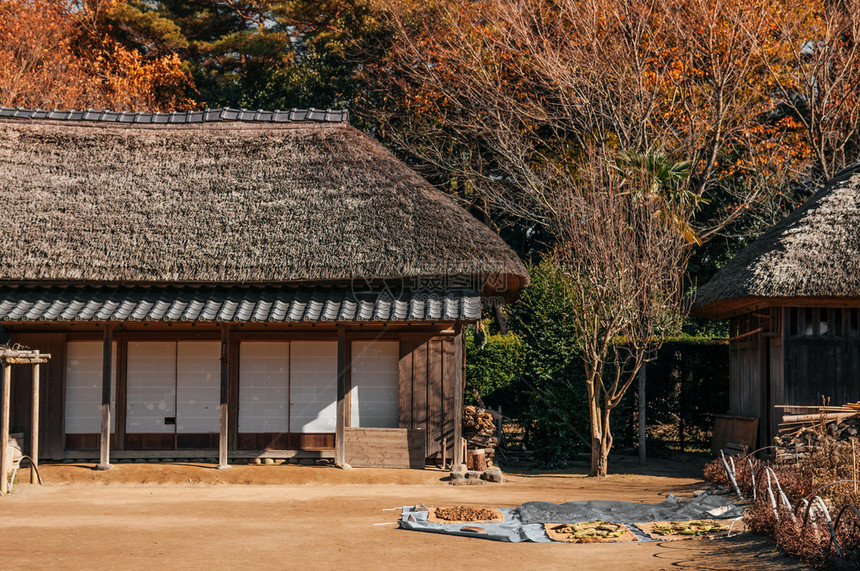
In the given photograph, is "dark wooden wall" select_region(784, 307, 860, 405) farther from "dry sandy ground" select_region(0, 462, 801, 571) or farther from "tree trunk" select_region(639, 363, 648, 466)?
"tree trunk" select_region(639, 363, 648, 466)

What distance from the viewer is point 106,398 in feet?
46.4

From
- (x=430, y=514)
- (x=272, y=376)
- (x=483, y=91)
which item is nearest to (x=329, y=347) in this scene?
(x=272, y=376)

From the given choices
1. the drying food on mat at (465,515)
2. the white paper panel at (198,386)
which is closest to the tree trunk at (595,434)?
the drying food on mat at (465,515)

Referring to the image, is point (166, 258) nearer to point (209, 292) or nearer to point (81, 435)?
point (209, 292)

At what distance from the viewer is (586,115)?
19.8 meters

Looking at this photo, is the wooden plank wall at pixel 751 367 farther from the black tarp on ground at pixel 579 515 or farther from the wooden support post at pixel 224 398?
the wooden support post at pixel 224 398

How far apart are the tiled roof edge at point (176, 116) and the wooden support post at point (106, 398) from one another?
5284 millimetres

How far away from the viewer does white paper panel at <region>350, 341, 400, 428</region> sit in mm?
15297

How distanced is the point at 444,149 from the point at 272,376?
10307mm

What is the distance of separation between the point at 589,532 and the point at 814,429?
6.12m

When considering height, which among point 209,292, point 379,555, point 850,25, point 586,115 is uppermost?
point 850,25

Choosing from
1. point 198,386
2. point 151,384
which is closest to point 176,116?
point 151,384

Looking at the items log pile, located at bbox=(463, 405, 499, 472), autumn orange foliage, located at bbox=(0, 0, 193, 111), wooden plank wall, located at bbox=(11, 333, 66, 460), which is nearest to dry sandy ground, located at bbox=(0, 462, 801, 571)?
log pile, located at bbox=(463, 405, 499, 472)

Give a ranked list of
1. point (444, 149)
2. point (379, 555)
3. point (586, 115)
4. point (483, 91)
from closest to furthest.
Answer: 1. point (379, 555)
2. point (586, 115)
3. point (483, 91)
4. point (444, 149)
